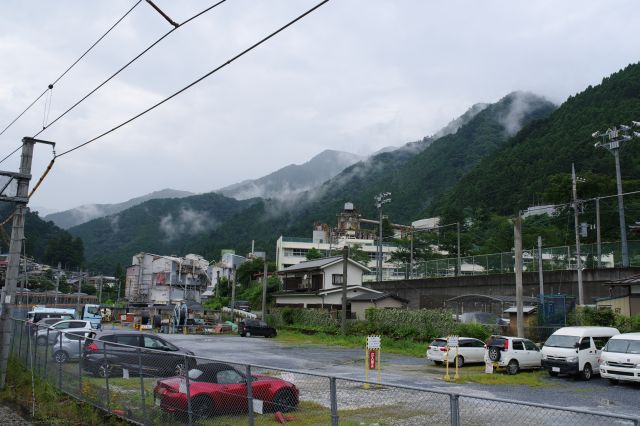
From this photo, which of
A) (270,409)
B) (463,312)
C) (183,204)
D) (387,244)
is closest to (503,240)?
(463,312)

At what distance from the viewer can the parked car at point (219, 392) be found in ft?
23.8

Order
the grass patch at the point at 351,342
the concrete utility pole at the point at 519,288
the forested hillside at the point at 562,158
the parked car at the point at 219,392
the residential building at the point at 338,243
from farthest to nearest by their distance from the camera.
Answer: the residential building at the point at 338,243, the forested hillside at the point at 562,158, the grass patch at the point at 351,342, the concrete utility pole at the point at 519,288, the parked car at the point at 219,392

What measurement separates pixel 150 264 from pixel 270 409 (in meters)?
112

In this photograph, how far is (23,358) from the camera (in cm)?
1566

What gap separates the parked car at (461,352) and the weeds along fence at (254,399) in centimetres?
1399

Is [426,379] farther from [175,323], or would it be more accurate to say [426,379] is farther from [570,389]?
[175,323]

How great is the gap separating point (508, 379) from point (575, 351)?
8.40ft

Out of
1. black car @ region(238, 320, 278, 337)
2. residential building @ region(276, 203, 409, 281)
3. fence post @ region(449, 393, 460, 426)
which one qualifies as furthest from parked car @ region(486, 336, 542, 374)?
residential building @ region(276, 203, 409, 281)

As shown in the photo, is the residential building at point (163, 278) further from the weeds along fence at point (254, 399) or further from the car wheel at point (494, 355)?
the weeds along fence at point (254, 399)

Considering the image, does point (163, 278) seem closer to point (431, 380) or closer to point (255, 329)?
point (255, 329)

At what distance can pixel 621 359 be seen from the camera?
16.9m

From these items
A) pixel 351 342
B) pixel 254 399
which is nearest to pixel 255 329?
pixel 351 342

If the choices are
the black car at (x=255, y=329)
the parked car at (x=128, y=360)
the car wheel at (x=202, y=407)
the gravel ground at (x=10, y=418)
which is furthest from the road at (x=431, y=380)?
the black car at (x=255, y=329)

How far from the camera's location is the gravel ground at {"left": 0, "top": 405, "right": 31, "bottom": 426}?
1100cm
